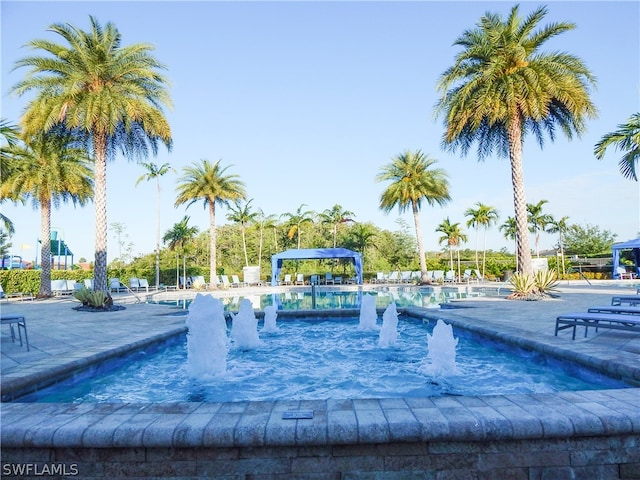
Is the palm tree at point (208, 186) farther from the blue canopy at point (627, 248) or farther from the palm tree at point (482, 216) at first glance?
the blue canopy at point (627, 248)

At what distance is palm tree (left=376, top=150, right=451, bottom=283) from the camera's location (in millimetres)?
27016

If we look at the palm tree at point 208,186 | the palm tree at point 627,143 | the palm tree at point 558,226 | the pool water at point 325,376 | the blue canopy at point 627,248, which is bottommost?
the pool water at point 325,376

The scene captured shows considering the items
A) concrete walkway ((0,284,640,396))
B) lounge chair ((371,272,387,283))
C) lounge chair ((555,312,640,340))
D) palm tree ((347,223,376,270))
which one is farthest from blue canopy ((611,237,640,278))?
lounge chair ((555,312,640,340))

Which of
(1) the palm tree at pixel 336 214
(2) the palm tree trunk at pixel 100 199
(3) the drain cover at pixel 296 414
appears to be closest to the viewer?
(3) the drain cover at pixel 296 414

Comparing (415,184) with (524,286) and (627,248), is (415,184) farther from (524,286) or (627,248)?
(524,286)

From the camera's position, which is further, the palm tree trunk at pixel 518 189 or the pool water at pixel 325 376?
the palm tree trunk at pixel 518 189

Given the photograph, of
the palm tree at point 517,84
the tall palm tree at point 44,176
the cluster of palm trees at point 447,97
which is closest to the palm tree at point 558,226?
the cluster of palm trees at point 447,97

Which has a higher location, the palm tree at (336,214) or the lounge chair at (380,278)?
the palm tree at (336,214)

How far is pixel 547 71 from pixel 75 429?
16.7 m

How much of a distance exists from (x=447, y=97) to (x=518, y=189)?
4.61m

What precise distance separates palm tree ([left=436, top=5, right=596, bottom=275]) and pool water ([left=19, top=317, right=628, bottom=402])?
953cm

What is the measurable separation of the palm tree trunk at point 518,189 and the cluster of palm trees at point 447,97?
1.5 inches

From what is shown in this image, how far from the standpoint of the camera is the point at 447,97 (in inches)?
622

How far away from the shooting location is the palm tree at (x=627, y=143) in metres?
14.9
